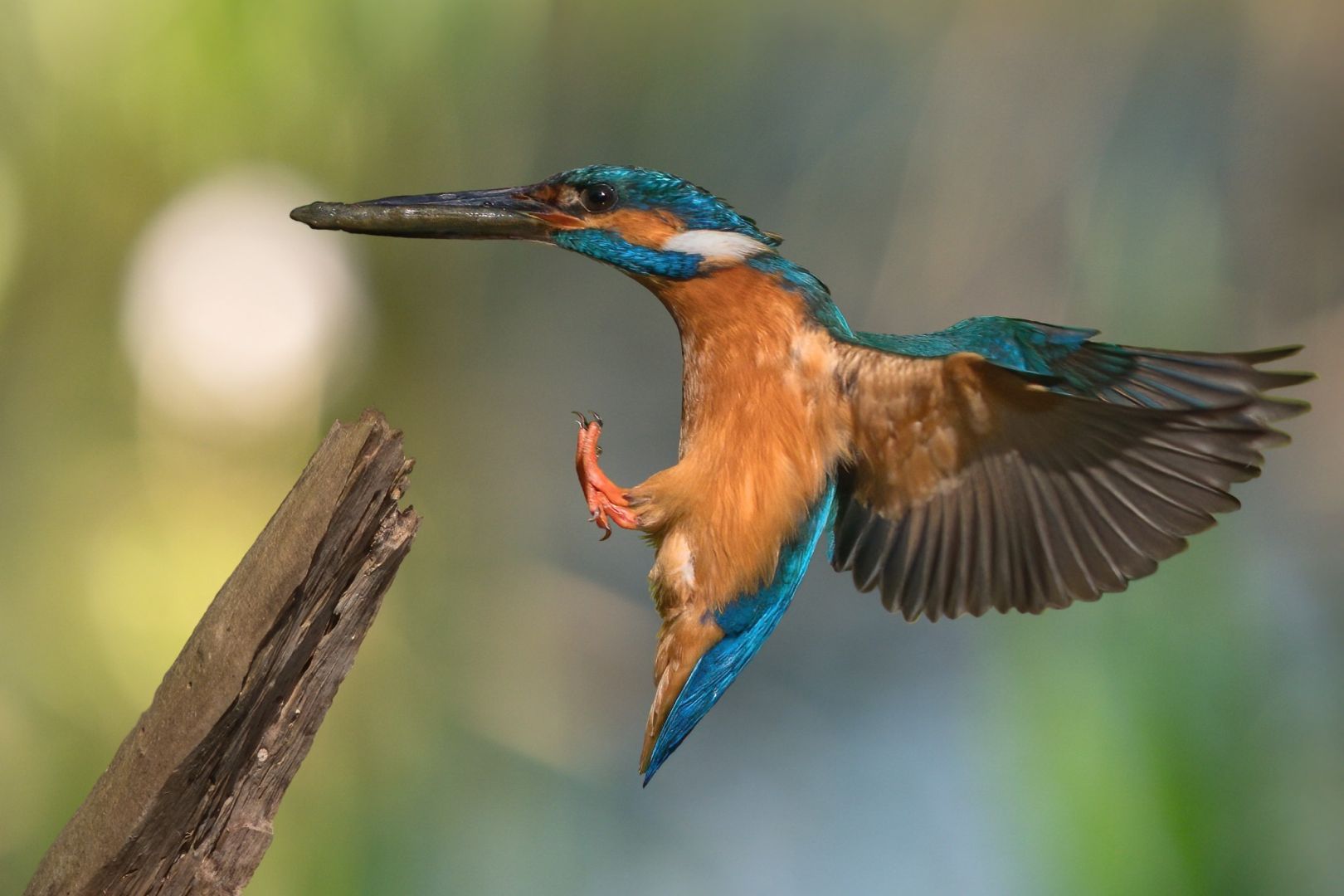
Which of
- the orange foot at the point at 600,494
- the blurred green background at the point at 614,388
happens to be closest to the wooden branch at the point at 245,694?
the orange foot at the point at 600,494

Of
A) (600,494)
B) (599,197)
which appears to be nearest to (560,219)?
(599,197)

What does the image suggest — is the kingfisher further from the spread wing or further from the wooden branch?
the wooden branch

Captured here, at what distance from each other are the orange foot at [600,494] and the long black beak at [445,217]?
0.13 meters

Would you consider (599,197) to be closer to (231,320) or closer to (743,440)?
(743,440)

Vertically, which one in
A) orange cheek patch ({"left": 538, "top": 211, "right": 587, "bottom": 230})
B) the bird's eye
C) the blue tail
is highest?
the bird's eye

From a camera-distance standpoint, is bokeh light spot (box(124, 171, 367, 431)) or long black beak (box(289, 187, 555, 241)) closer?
long black beak (box(289, 187, 555, 241))

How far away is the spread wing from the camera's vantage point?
2.19 ft

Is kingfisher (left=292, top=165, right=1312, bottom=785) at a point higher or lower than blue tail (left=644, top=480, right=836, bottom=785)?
higher

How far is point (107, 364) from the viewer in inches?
59.5

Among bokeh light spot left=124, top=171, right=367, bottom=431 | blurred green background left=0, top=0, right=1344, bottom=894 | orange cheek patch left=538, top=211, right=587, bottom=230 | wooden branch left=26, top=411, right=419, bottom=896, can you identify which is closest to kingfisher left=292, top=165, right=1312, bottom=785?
orange cheek patch left=538, top=211, right=587, bottom=230

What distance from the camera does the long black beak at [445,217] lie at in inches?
28.0

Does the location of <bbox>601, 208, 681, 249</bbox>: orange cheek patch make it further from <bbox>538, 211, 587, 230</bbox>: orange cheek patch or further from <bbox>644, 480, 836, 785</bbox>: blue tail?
<bbox>644, 480, 836, 785</bbox>: blue tail

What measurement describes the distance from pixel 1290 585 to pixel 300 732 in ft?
4.01

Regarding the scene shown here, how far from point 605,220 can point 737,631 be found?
0.88 ft
